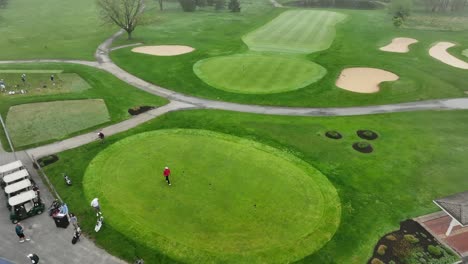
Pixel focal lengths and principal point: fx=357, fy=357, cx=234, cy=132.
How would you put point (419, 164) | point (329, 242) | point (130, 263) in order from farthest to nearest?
point (419, 164) < point (329, 242) < point (130, 263)

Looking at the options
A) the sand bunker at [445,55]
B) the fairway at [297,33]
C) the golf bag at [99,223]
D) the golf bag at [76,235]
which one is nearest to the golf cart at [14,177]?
the golf bag at [76,235]

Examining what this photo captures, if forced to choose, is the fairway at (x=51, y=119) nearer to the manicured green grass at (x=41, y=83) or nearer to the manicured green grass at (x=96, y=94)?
the manicured green grass at (x=96, y=94)

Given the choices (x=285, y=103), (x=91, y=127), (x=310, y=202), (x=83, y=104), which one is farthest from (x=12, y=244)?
(x=285, y=103)

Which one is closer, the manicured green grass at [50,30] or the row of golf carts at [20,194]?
the row of golf carts at [20,194]

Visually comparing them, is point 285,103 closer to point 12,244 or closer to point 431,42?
point 12,244

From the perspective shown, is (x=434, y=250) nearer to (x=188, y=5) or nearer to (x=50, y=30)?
(x=50, y=30)

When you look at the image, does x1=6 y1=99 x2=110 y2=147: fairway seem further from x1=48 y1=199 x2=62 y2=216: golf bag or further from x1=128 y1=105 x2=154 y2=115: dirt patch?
x1=48 y1=199 x2=62 y2=216: golf bag

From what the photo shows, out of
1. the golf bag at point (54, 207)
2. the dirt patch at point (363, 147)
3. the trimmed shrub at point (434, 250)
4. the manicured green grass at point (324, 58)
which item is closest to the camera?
the trimmed shrub at point (434, 250)

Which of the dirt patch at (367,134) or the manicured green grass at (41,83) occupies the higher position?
the manicured green grass at (41,83)
